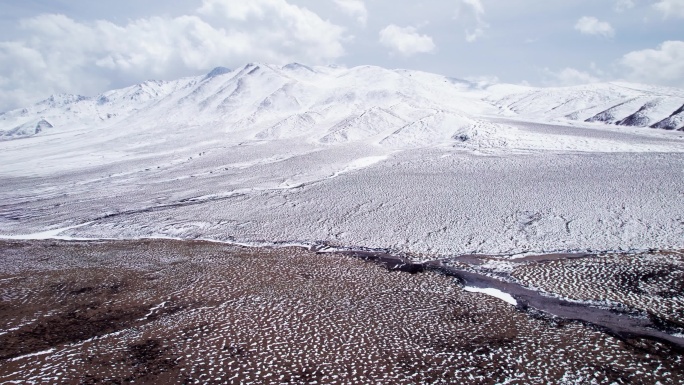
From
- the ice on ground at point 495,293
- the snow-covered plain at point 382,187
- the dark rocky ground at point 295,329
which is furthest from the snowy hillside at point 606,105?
the dark rocky ground at point 295,329

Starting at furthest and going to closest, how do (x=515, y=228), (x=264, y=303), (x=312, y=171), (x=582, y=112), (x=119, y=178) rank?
1. (x=582, y=112)
2. (x=119, y=178)
3. (x=312, y=171)
4. (x=515, y=228)
5. (x=264, y=303)

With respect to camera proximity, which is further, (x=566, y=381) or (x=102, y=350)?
(x=102, y=350)

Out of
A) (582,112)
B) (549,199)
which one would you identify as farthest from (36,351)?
(582,112)

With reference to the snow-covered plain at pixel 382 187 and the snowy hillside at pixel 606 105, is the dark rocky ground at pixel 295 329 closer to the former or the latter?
the snow-covered plain at pixel 382 187

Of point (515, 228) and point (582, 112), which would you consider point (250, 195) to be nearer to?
point (515, 228)

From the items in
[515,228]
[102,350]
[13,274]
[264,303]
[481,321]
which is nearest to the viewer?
[102,350]

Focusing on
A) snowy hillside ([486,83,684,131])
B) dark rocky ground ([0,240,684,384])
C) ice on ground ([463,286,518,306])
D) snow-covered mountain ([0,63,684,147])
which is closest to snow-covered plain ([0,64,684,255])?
snow-covered mountain ([0,63,684,147])
